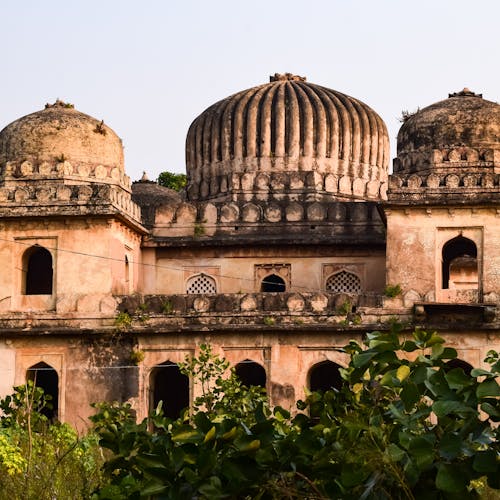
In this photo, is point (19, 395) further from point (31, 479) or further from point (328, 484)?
point (328, 484)

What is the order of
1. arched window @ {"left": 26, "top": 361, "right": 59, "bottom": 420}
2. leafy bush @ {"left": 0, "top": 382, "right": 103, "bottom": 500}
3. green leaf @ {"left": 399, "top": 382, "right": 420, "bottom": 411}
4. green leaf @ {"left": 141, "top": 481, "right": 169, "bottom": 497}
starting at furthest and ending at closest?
arched window @ {"left": 26, "top": 361, "right": 59, "bottom": 420}, leafy bush @ {"left": 0, "top": 382, "right": 103, "bottom": 500}, green leaf @ {"left": 141, "top": 481, "right": 169, "bottom": 497}, green leaf @ {"left": 399, "top": 382, "right": 420, "bottom": 411}

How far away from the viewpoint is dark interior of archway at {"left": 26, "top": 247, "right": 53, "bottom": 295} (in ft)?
82.2

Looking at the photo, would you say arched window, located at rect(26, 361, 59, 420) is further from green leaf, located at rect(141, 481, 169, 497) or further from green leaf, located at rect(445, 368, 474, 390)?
green leaf, located at rect(445, 368, 474, 390)

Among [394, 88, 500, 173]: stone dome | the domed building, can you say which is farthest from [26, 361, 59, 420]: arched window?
[394, 88, 500, 173]: stone dome

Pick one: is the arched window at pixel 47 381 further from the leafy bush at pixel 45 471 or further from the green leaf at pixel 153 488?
the green leaf at pixel 153 488

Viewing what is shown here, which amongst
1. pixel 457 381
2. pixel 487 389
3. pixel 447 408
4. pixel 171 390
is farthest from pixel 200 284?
pixel 487 389

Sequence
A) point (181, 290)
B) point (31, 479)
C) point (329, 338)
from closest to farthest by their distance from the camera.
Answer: point (31, 479) < point (329, 338) < point (181, 290)

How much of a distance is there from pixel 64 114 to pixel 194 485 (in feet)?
61.1

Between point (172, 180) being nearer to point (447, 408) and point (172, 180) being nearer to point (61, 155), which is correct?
point (61, 155)

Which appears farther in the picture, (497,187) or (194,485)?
(497,187)

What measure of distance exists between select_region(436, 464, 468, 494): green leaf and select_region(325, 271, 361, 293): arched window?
17.3m

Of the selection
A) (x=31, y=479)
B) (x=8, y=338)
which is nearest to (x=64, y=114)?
(x=8, y=338)

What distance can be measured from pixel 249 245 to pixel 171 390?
3.34 m

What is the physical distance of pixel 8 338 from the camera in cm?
2325
